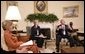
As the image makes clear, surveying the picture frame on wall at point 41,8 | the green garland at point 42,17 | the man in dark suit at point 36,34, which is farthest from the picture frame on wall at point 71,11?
the man in dark suit at point 36,34

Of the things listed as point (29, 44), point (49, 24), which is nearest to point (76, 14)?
point (49, 24)

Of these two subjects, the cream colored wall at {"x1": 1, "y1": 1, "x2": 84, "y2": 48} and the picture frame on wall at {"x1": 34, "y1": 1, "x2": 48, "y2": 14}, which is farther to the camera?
the picture frame on wall at {"x1": 34, "y1": 1, "x2": 48, "y2": 14}

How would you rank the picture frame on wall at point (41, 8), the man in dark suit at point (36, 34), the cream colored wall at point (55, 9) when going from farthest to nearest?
the picture frame on wall at point (41, 8) < the cream colored wall at point (55, 9) < the man in dark suit at point (36, 34)

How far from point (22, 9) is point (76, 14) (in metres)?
1.81

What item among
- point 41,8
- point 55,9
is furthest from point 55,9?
point 41,8

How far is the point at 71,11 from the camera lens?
6.28m

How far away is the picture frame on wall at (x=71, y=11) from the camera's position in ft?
20.5

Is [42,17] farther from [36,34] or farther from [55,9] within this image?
[36,34]

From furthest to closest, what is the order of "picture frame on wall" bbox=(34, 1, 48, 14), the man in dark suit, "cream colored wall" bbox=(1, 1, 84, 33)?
"picture frame on wall" bbox=(34, 1, 48, 14), "cream colored wall" bbox=(1, 1, 84, 33), the man in dark suit

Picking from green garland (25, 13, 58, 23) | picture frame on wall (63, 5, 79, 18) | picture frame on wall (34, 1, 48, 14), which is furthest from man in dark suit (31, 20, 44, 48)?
picture frame on wall (63, 5, 79, 18)

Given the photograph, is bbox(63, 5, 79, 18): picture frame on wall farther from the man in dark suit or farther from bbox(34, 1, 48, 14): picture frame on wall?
the man in dark suit

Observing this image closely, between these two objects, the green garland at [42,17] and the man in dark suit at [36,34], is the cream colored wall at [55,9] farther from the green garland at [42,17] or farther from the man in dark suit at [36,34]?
the man in dark suit at [36,34]

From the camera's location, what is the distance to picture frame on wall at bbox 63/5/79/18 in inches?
246

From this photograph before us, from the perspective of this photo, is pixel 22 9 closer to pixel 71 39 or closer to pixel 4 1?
pixel 4 1
